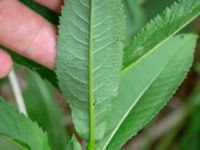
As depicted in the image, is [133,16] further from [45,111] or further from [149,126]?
[149,126]

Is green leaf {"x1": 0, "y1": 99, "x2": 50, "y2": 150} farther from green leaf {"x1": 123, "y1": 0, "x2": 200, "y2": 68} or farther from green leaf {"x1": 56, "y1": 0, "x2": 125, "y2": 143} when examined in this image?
green leaf {"x1": 123, "y1": 0, "x2": 200, "y2": 68}

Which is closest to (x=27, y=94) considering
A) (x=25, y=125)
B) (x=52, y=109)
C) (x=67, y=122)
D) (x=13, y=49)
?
(x=52, y=109)

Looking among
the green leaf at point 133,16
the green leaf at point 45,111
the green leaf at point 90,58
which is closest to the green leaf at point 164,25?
the green leaf at point 90,58

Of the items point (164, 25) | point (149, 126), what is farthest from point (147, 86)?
point (149, 126)

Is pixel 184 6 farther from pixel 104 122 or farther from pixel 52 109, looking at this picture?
pixel 52 109

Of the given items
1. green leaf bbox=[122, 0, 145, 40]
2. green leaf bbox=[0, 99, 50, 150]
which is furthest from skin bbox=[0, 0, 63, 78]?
green leaf bbox=[122, 0, 145, 40]
